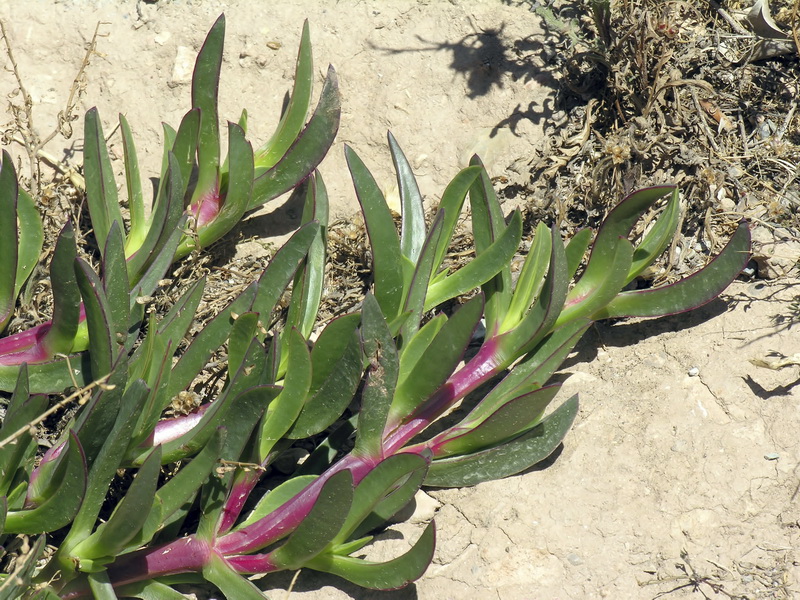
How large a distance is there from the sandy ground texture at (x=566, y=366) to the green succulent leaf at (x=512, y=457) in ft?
0.45

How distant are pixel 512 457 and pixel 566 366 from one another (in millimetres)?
415

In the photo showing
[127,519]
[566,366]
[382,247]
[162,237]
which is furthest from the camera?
[566,366]

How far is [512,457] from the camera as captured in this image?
6.30ft

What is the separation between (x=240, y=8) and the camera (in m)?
2.84

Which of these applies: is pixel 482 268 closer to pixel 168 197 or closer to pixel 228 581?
pixel 168 197

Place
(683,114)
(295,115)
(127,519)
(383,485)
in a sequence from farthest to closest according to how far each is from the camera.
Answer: (683,114), (295,115), (383,485), (127,519)

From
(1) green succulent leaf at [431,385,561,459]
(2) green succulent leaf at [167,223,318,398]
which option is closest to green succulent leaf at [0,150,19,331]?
(2) green succulent leaf at [167,223,318,398]

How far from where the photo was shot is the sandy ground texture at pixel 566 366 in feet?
6.24

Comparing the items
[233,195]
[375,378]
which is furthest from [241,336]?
[233,195]

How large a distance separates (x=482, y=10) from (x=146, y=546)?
79.8 inches

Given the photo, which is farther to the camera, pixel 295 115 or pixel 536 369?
pixel 295 115

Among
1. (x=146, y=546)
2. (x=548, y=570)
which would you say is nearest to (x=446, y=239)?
(x=548, y=570)

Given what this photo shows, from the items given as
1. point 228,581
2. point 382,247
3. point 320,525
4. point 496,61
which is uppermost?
point 496,61

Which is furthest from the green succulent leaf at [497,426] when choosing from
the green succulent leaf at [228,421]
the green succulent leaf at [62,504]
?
the green succulent leaf at [62,504]
